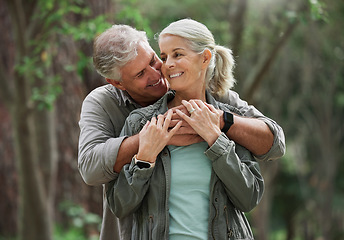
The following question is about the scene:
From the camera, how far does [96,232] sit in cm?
828

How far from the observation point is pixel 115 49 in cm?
299

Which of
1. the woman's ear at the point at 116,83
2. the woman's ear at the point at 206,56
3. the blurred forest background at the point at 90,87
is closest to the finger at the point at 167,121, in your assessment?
the woman's ear at the point at 206,56

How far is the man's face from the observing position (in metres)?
3.02

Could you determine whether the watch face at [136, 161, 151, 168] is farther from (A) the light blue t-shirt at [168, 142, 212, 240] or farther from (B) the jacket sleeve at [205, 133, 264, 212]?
(B) the jacket sleeve at [205, 133, 264, 212]

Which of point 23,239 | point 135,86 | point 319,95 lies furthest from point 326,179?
point 135,86

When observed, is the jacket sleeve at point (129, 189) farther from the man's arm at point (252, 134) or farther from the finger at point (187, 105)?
the man's arm at point (252, 134)

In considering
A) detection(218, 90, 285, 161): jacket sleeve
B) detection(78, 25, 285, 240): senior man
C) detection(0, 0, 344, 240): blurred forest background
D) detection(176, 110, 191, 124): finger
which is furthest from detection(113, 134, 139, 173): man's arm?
detection(0, 0, 344, 240): blurred forest background

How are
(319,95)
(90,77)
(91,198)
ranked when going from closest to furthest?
(90,77) < (91,198) < (319,95)

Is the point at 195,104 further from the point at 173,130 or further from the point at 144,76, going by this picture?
the point at 144,76

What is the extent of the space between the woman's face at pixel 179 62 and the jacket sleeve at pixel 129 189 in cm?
51

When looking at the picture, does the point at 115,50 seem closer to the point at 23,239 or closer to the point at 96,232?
the point at 23,239

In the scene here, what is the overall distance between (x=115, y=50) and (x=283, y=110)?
1421 centimetres

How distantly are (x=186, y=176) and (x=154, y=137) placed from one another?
0.84 feet

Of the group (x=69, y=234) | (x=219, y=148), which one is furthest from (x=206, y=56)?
(x=69, y=234)
